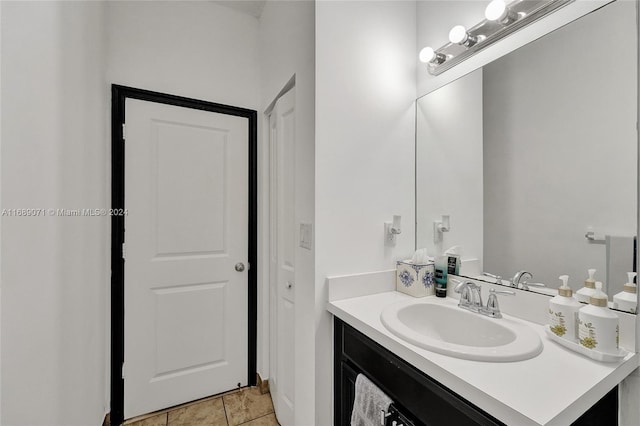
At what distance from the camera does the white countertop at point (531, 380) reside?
566mm

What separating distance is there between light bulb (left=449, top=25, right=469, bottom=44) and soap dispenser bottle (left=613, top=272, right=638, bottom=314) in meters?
0.99

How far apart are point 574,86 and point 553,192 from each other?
350 millimetres

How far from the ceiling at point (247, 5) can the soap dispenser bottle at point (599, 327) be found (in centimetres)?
234

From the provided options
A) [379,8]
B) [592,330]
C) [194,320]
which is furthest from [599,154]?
[194,320]

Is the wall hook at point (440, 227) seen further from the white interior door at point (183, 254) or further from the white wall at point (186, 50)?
the white wall at point (186, 50)

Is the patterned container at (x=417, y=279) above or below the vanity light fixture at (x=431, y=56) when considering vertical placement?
below

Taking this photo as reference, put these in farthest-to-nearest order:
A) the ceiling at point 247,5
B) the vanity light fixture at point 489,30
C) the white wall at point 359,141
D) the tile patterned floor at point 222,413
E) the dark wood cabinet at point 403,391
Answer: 1. the ceiling at point 247,5
2. the tile patterned floor at point 222,413
3. the white wall at point 359,141
4. the vanity light fixture at point 489,30
5. the dark wood cabinet at point 403,391

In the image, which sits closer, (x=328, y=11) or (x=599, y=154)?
(x=599, y=154)

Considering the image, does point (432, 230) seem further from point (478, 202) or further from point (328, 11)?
point (328, 11)

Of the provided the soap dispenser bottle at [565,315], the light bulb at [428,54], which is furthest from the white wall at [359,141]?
the soap dispenser bottle at [565,315]

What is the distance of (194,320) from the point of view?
1.84 m

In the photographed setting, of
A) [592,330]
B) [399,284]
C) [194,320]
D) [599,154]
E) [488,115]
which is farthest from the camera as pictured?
[194,320]

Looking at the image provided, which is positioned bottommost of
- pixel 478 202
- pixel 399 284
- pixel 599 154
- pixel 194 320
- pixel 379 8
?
pixel 194 320

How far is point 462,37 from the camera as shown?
1143 mm
